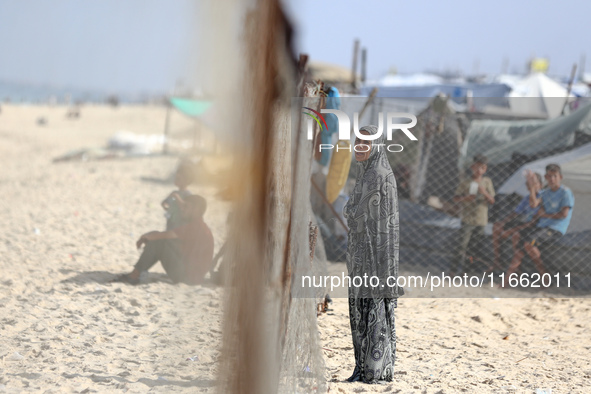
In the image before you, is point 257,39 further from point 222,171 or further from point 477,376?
point 477,376

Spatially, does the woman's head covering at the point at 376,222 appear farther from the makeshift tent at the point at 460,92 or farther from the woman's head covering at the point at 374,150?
the makeshift tent at the point at 460,92

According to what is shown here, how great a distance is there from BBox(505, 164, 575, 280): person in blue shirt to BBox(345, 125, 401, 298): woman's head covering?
3.38 m

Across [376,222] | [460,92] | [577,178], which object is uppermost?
[460,92]

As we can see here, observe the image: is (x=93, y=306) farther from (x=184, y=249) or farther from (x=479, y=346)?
(x=479, y=346)

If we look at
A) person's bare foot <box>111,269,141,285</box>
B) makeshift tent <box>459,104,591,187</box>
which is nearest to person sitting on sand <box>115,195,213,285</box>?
person's bare foot <box>111,269,141,285</box>

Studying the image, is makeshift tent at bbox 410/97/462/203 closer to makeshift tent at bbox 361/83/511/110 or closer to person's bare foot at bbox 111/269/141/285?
person's bare foot at bbox 111/269/141/285

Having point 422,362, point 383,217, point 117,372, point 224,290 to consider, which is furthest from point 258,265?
point 422,362

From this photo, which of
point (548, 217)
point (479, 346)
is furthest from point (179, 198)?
point (548, 217)

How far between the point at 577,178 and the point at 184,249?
408 cm

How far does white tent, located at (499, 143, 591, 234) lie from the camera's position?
6.36 metres

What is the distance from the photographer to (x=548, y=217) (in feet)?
20.5

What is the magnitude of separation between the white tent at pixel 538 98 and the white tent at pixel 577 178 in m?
5.10

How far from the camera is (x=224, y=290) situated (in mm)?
3008

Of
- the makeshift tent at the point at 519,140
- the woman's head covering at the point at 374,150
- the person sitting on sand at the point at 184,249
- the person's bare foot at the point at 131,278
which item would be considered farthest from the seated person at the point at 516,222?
the person's bare foot at the point at 131,278
